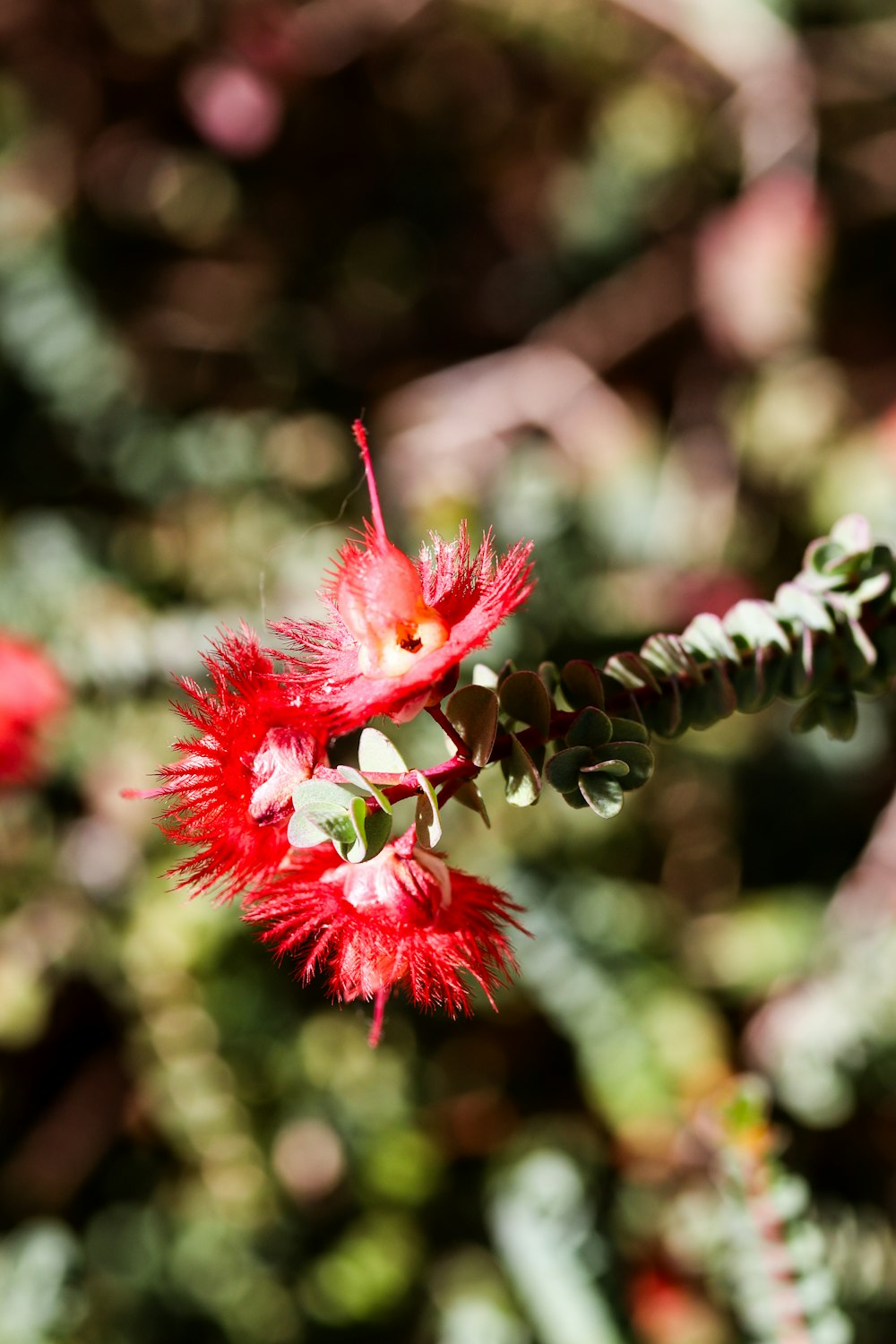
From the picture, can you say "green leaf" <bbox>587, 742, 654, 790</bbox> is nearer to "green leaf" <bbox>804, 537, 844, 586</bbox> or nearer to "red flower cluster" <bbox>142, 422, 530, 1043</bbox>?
"red flower cluster" <bbox>142, 422, 530, 1043</bbox>

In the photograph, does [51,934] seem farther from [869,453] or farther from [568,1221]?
[869,453]

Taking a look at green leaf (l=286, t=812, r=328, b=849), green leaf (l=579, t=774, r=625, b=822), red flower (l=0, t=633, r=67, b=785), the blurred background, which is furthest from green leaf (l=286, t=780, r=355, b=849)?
red flower (l=0, t=633, r=67, b=785)

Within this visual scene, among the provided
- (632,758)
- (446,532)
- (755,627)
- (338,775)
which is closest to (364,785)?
(338,775)

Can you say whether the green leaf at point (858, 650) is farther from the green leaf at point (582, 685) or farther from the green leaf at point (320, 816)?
the green leaf at point (320, 816)

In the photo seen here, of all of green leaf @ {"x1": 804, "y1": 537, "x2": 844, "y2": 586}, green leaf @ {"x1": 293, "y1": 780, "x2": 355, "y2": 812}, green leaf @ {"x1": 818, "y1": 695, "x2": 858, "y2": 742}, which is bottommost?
green leaf @ {"x1": 818, "y1": 695, "x2": 858, "y2": 742}

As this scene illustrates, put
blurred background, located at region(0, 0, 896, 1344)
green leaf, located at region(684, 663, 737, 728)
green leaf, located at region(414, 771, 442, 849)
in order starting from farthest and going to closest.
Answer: blurred background, located at region(0, 0, 896, 1344), green leaf, located at region(684, 663, 737, 728), green leaf, located at region(414, 771, 442, 849)

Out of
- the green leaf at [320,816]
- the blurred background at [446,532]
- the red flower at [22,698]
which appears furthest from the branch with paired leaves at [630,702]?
the red flower at [22,698]
